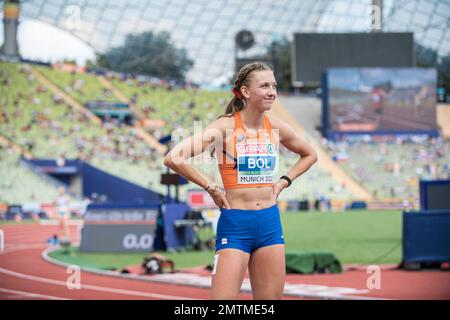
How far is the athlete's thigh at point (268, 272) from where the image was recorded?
5.40 m

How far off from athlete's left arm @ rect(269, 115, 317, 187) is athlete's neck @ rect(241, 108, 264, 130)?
12 cm

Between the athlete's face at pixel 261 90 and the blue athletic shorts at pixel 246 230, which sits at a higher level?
the athlete's face at pixel 261 90

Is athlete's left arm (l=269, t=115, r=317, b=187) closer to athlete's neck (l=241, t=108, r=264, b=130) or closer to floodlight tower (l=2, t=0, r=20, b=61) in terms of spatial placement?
athlete's neck (l=241, t=108, r=264, b=130)

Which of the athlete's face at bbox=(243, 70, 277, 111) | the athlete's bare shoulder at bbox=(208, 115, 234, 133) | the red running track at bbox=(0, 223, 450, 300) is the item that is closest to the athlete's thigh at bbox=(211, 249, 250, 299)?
the athlete's bare shoulder at bbox=(208, 115, 234, 133)

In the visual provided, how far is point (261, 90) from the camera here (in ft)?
18.1

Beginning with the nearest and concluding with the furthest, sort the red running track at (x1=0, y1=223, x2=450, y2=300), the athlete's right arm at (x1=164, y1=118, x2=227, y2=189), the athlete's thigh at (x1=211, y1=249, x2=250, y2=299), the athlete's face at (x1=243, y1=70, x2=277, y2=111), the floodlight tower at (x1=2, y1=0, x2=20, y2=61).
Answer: the athlete's thigh at (x1=211, y1=249, x2=250, y2=299), the athlete's right arm at (x1=164, y1=118, x2=227, y2=189), the athlete's face at (x1=243, y1=70, x2=277, y2=111), the red running track at (x1=0, y1=223, x2=450, y2=300), the floodlight tower at (x1=2, y1=0, x2=20, y2=61)

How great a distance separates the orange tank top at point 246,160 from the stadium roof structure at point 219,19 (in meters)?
60.9

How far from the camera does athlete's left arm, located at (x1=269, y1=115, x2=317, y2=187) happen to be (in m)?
5.76

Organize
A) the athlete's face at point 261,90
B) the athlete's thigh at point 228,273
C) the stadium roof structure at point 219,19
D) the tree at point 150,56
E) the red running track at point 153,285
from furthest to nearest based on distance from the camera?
1. the tree at point 150,56
2. the stadium roof structure at point 219,19
3. the red running track at point 153,285
4. the athlete's face at point 261,90
5. the athlete's thigh at point 228,273

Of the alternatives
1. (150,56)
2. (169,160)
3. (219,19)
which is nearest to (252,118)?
(169,160)

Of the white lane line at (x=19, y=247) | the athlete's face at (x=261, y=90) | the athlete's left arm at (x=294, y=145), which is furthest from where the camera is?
the white lane line at (x=19, y=247)

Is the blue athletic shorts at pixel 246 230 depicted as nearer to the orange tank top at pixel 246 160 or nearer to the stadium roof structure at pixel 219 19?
the orange tank top at pixel 246 160

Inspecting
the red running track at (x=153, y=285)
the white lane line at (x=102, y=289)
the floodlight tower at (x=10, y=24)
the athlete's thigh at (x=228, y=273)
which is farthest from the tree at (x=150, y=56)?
the athlete's thigh at (x=228, y=273)

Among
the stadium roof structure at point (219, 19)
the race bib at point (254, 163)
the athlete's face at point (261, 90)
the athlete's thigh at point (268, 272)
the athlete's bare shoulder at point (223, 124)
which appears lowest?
the athlete's thigh at point (268, 272)
